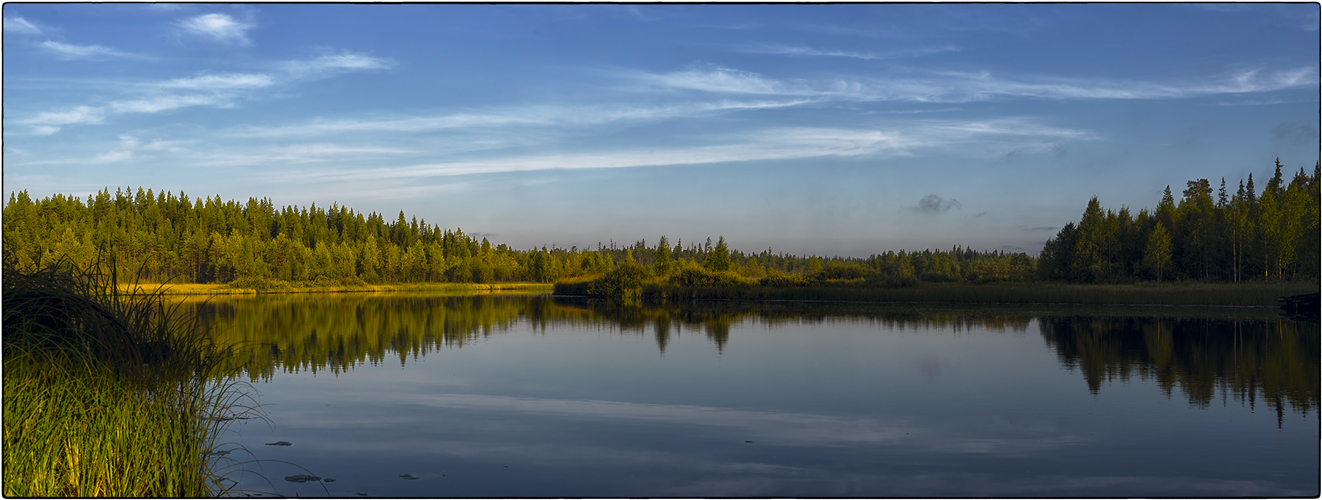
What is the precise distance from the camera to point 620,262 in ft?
259

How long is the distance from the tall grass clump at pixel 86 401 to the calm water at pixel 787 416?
127 centimetres

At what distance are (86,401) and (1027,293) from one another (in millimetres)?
39603

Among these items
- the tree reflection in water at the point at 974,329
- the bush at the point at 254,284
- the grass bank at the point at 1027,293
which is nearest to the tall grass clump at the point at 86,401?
the tree reflection in water at the point at 974,329

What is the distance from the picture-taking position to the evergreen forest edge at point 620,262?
47.3 m

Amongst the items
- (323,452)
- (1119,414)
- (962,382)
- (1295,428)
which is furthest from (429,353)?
(1295,428)

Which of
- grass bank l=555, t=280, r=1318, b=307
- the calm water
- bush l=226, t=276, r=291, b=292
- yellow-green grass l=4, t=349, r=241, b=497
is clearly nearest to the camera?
yellow-green grass l=4, t=349, r=241, b=497

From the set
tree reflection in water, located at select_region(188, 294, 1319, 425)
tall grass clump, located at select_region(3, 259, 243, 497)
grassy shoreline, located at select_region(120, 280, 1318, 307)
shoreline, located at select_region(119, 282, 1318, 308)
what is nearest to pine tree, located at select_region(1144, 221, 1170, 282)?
grassy shoreline, located at select_region(120, 280, 1318, 307)

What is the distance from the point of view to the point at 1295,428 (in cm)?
973

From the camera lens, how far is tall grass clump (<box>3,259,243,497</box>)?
5562 millimetres

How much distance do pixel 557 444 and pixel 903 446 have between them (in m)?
3.69

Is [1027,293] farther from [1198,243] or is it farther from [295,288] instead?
[295,288]

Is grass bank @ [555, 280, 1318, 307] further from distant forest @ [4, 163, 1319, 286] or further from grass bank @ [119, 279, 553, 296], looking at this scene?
grass bank @ [119, 279, 553, 296]

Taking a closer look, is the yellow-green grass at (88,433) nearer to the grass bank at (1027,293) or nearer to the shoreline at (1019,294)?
the shoreline at (1019,294)

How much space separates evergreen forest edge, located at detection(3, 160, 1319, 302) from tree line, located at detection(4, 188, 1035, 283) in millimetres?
253
